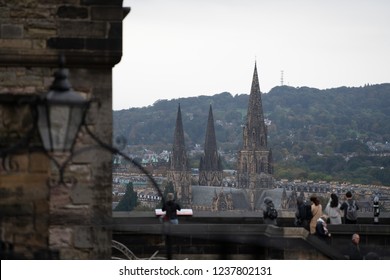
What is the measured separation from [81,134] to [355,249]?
804 centimetres

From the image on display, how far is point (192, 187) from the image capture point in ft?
617

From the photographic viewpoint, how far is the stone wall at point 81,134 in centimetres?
936

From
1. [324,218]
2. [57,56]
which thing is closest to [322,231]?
[324,218]

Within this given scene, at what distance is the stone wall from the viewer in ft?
30.7

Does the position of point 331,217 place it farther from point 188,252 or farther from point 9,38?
point 9,38

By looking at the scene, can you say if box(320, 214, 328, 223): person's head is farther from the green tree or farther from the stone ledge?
the green tree

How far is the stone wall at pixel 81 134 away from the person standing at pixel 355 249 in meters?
6.27

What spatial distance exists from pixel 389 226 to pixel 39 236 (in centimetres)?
951

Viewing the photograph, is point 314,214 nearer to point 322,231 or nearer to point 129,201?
point 322,231

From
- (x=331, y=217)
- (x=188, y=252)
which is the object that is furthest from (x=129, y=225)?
(x=331, y=217)

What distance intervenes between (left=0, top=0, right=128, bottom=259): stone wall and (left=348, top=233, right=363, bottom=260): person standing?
247 inches

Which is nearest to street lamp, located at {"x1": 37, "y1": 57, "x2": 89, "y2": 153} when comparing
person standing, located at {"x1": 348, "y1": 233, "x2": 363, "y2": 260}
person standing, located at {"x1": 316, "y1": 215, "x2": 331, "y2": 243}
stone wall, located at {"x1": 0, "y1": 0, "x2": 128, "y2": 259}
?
stone wall, located at {"x1": 0, "y1": 0, "x2": 128, "y2": 259}

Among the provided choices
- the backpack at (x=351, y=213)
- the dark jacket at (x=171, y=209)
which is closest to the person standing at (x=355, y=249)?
the backpack at (x=351, y=213)

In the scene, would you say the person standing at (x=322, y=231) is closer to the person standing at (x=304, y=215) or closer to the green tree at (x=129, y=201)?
the person standing at (x=304, y=215)
